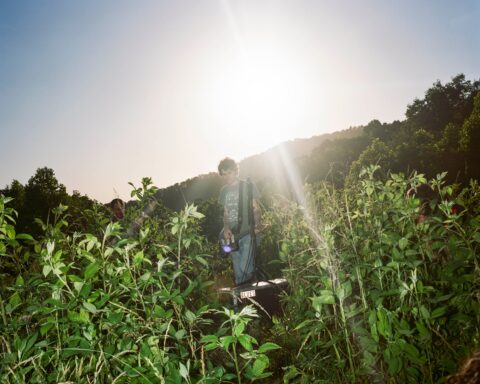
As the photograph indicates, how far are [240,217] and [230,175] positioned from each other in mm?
792

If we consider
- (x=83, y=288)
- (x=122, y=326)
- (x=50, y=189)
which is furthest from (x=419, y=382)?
(x=50, y=189)

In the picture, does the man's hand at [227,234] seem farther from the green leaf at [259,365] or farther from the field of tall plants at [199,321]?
the green leaf at [259,365]

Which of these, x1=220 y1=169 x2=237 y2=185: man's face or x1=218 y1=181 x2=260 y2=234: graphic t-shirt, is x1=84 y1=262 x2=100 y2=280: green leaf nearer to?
x1=218 y1=181 x2=260 y2=234: graphic t-shirt

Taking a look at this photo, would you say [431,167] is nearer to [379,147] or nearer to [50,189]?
[379,147]

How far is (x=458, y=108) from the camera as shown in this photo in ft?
120

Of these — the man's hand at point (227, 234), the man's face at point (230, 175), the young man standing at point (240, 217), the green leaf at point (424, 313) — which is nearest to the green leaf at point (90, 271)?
the green leaf at point (424, 313)

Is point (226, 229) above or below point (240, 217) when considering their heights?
below

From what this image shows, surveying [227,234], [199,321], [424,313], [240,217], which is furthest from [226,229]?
[424,313]

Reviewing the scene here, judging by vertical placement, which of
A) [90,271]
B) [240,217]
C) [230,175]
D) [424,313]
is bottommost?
[424,313]

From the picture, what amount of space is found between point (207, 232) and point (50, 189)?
2903 cm

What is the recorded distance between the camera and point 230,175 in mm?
5352

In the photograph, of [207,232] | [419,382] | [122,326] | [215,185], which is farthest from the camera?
[215,185]

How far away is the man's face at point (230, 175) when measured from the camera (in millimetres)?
5328

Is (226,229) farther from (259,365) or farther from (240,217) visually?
(259,365)
